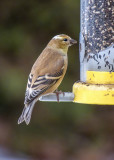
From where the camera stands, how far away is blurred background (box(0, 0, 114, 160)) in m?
11.9

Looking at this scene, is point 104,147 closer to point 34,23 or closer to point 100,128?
point 100,128

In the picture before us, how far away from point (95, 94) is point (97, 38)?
85cm

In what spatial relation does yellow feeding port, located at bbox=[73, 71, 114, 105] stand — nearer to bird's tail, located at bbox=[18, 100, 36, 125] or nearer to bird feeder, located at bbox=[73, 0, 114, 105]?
bird feeder, located at bbox=[73, 0, 114, 105]

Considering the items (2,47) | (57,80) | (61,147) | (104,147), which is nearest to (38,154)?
(61,147)

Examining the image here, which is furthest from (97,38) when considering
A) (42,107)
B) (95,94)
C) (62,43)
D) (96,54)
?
(42,107)

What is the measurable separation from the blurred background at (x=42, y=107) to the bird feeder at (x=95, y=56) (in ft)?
12.1

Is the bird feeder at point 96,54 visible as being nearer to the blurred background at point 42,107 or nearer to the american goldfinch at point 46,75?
the american goldfinch at point 46,75

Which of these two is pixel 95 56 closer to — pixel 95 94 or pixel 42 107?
pixel 95 94

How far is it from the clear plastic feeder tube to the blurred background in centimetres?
368

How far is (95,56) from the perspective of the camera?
783cm

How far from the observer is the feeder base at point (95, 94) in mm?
7309

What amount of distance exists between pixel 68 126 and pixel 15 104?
45.5 inches

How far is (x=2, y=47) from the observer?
476 inches

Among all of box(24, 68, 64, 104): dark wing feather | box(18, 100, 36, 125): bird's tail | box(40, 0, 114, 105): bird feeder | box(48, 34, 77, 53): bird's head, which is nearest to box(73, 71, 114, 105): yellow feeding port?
box(40, 0, 114, 105): bird feeder
